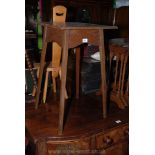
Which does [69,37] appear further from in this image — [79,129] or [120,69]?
[120,69]

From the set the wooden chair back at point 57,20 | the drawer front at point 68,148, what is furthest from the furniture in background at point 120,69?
the drawer front at point 68,148

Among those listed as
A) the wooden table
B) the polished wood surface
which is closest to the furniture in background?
the polished wood surface

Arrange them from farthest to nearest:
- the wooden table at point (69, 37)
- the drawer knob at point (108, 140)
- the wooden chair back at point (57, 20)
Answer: the wooden chair back at point (57, 20)
the drawer knob at point (108, 140)
the wooden table at point (69, 37)

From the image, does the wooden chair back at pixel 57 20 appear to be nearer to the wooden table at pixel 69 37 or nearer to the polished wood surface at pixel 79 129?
the wooden table at pixel 69 37

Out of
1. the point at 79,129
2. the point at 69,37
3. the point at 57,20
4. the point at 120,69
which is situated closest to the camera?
the point at 69,37

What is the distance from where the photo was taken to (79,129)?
143 cm

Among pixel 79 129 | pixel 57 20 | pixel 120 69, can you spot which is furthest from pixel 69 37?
pixel 120 69

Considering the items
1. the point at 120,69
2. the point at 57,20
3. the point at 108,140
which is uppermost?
the point at 57,20

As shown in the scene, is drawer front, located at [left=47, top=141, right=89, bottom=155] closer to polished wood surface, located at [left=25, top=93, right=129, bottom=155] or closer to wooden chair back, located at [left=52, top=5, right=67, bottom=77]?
polished wood surface, located at [left=25, top=93, right=129, bottom=155]

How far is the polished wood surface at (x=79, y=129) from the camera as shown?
134 centimetres

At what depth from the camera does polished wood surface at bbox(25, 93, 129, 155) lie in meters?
1.34
